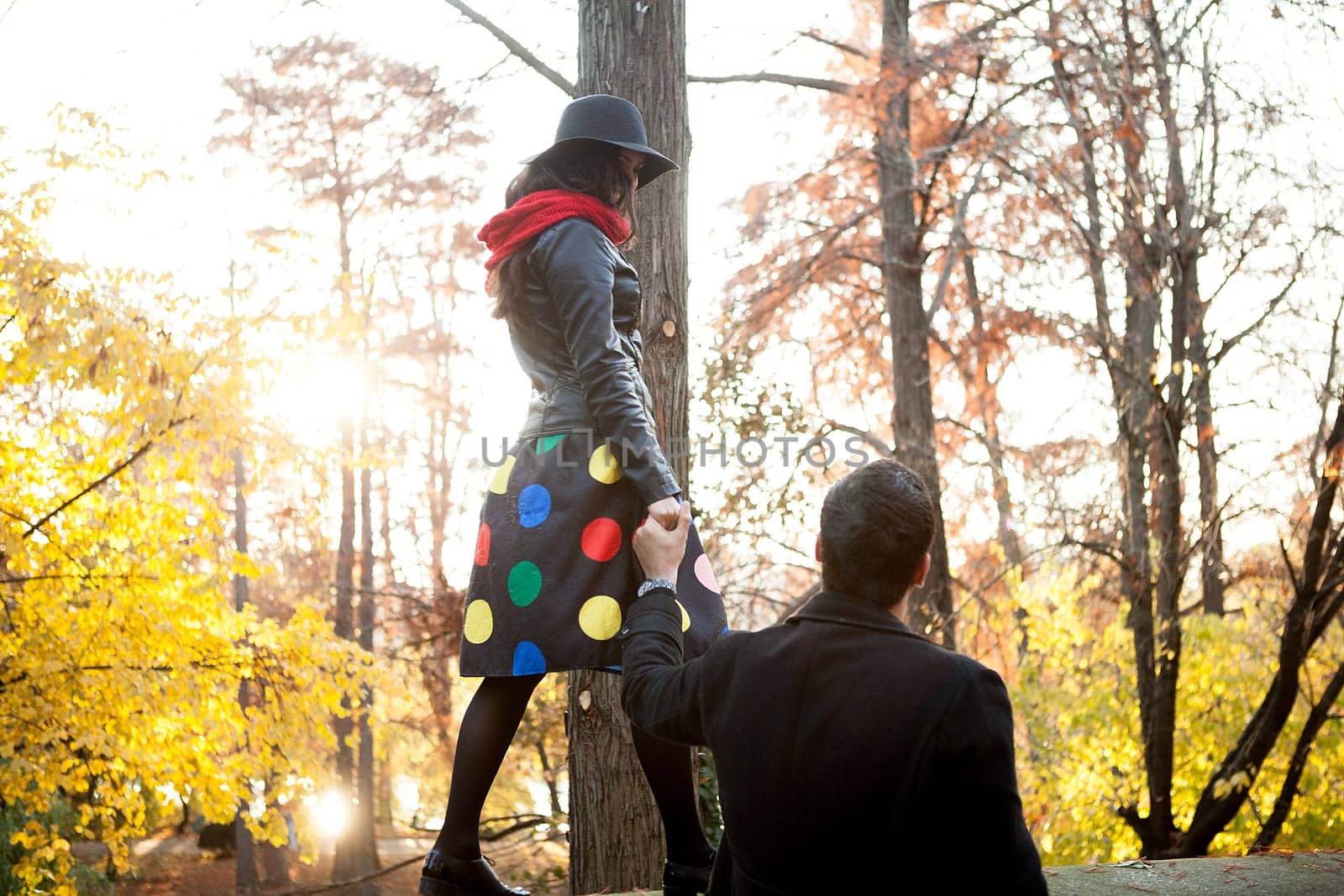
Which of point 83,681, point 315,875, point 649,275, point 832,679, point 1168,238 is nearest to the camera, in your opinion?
point 832,679

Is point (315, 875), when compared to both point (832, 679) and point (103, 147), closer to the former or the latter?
point (103, 147)

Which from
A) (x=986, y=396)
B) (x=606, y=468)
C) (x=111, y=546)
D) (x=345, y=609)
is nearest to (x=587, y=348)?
(x=606, y=468)

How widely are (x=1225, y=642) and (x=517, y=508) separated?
25.2ft

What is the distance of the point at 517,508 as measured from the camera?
2.40 m

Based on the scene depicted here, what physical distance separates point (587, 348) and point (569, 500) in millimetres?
324

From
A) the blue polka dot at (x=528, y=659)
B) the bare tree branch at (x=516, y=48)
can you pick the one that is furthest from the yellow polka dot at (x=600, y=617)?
the bare tree branch at (x=516, y=48)

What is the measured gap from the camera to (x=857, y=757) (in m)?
1.64

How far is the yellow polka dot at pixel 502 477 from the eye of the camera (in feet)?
8.01

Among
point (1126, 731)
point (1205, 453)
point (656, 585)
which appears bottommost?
point (1126, 731)

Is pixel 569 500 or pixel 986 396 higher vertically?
pixel 986 396

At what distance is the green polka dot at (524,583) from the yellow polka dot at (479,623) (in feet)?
0.22

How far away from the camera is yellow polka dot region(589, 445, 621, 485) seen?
7.82 ft

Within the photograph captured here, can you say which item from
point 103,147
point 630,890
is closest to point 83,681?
point 103,147

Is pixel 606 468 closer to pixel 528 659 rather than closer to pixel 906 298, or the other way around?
pixel 528 659
